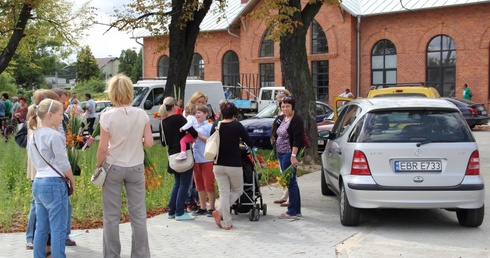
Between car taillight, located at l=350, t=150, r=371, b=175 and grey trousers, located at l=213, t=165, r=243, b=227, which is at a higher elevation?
car taillight, located at l=350, t=150, r=371, b=175

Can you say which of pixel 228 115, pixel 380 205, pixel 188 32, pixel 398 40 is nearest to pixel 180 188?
pixel 228 115

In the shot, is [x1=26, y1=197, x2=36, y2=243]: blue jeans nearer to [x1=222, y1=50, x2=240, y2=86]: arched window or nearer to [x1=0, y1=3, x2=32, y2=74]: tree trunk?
[x1=0, y1=3, x2=32, y2=74]: tree trunk

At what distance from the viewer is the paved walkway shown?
6812 mm

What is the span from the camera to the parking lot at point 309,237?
6832 mm

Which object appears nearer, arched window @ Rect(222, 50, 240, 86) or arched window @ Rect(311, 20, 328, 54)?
arched window @ Rect(311, 20, 328, 54)

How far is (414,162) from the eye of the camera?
7.44m

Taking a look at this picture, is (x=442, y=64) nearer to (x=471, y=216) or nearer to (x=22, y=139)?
(x=471, y=216)

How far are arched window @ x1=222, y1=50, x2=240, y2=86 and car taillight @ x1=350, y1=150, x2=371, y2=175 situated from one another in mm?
34678

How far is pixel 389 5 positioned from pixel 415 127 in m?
28.9

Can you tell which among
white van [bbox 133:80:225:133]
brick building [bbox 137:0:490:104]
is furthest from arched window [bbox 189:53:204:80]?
white van [bbox 133:80:225:133]

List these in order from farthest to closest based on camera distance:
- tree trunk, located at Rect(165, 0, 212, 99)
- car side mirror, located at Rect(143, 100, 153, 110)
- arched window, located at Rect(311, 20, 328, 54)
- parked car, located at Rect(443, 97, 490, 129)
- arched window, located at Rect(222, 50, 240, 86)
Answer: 1. arched window, located at Rect(222, 50, 240, 86)
2. arched window, located at Rect(311, 20, 328, 54)
3. parked car, located at Rect(443, 97, 490, 129)
4. car side mirror, located at Rect(143, 100, 153, 110)
5. tree trunk, located at Rect(165, 0, 212, 99)

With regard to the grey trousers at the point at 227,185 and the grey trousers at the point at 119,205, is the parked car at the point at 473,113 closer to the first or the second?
the grey trousers at the point at 227,185

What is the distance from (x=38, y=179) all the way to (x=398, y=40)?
103ft

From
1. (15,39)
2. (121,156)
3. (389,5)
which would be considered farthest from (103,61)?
(121,156)
